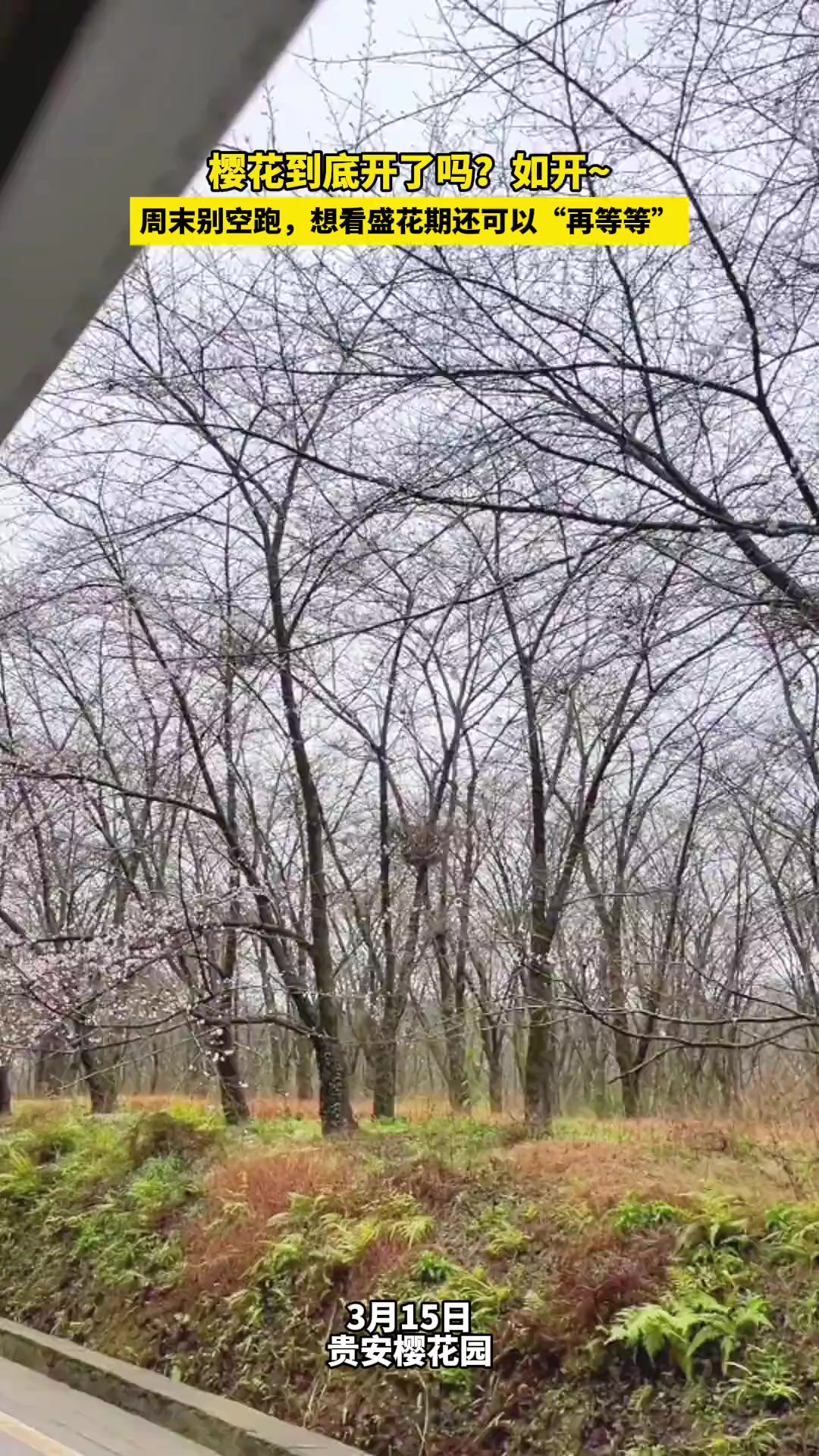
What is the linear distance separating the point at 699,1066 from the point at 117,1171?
4.48 meters

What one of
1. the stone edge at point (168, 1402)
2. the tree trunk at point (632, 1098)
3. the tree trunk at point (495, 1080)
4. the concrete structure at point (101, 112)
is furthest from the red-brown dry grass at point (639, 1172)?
the concrete structure at point (101, 112)

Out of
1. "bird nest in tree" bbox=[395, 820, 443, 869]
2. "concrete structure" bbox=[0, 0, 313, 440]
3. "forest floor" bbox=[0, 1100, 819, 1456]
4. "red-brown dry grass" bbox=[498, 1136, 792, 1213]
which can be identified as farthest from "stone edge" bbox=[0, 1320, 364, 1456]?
"bird nest in tree" bbox=[395, 820, 443, 869]

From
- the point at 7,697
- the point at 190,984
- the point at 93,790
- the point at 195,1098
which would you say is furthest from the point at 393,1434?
the point at 7,697

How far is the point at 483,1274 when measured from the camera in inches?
195

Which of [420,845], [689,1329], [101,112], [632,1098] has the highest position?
[420,845]

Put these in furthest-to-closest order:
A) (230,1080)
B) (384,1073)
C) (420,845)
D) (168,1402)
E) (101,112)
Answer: (384,1073) → (420,845) → (230,1080) → (168,1402) → (101,112)

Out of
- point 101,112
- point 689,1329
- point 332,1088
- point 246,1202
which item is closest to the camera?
point 101,112

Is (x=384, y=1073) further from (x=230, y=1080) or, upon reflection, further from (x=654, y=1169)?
(x=654, y=1169)

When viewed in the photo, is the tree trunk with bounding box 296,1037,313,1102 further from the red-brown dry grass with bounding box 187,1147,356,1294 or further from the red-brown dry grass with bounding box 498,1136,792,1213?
the red-brown dry grass with bounding box 498,1136,792,1213

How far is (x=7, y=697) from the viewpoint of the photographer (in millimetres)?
12281

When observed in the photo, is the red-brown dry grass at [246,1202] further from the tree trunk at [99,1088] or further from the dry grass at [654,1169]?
the tree trunk at [99,1088]

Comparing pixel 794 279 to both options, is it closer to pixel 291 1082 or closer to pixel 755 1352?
pixel 755 1352

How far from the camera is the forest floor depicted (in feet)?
13.2

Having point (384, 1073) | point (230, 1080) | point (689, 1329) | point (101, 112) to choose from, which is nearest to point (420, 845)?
point (384, 1073)
